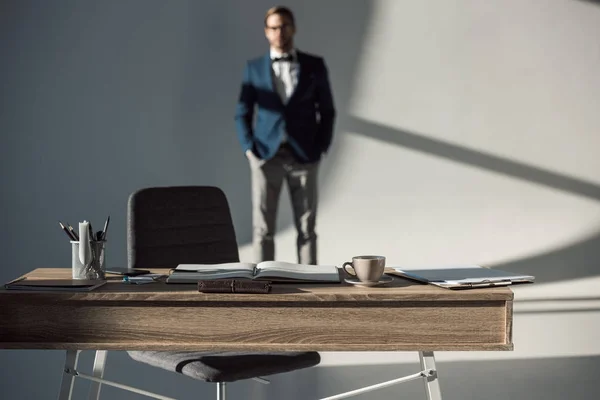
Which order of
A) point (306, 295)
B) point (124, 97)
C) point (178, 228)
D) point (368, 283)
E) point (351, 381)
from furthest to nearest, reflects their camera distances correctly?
point (124, 97), point (351, 381), point (178, 228), point (368, 283), point (306, 295)

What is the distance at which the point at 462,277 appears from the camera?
1.79 meters

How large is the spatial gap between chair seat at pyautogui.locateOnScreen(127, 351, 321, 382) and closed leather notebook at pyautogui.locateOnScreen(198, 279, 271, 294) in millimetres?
426

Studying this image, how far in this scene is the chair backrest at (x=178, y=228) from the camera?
2.53 meters

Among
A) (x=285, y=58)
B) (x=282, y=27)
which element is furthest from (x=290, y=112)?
(x=282, y=27)

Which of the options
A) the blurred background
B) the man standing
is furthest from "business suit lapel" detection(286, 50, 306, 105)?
the blurred background

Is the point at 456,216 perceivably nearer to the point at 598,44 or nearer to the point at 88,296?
the point at 598,44

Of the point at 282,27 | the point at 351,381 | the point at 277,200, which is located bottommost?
the point at 351,381

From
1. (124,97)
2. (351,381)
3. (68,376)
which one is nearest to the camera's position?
(68,376)

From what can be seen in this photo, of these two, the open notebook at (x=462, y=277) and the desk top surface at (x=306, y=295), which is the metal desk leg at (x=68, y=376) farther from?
the open notebook at (x=462, y=277)

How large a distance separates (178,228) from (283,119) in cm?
197

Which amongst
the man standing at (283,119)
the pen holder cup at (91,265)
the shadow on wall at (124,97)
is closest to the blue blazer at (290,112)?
the man standing at (283,119)

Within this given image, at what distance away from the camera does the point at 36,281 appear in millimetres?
1794

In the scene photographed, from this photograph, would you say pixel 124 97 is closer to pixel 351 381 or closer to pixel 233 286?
pixel 351 381

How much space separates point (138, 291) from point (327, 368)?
2.08 m
